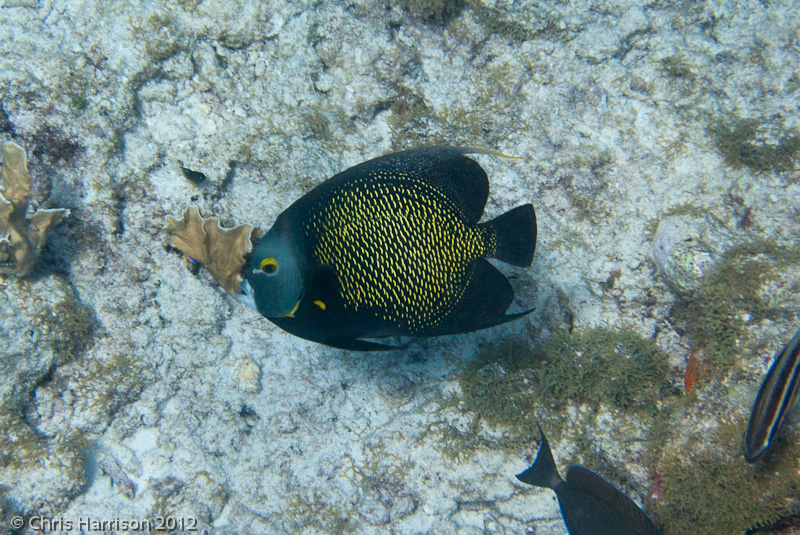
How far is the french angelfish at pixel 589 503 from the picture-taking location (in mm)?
2312

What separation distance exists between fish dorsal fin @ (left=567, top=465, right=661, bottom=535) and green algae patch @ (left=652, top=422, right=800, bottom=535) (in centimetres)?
29

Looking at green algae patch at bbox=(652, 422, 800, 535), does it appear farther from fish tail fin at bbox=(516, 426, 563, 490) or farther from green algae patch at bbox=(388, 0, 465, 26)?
green algae patch at bbox=(388, 0, 465, 26)

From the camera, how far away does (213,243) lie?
101 inches

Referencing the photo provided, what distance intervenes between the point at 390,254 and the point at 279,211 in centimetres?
139

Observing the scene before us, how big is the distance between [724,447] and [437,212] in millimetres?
2340

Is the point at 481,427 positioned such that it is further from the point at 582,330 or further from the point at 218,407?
the point at 218,407

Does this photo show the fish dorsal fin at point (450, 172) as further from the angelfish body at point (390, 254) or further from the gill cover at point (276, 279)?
the gill cover at point (276, 279)

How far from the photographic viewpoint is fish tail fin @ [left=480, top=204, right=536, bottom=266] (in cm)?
180

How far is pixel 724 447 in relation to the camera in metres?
2.40

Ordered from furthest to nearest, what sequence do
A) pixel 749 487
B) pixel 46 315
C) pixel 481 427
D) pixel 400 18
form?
pixel 400 18 → pixel 481 427 → pixel 46 315 → pixel 749 487

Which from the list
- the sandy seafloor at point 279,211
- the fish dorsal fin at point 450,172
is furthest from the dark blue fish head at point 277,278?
the sandy seafloor at point 279,211

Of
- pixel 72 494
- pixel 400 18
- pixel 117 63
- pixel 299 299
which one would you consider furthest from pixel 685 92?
pixel 72 494

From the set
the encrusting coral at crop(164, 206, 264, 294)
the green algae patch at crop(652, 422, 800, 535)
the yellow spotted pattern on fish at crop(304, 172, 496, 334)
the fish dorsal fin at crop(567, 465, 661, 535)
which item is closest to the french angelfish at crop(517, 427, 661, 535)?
the fish dorsal fin at crop(567, 465, 661, 535)

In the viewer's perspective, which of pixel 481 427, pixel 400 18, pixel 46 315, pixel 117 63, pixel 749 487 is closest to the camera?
pixel 749 487
